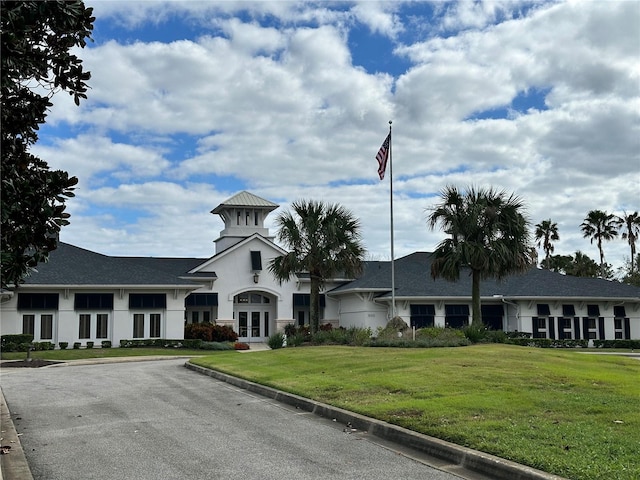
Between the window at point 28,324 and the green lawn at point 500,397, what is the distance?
2092 centimetres

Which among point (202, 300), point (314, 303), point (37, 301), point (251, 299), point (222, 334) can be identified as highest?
point (251, 299)

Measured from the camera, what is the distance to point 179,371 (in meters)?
23.5

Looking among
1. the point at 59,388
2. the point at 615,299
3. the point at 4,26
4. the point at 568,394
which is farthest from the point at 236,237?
the point at 4,26

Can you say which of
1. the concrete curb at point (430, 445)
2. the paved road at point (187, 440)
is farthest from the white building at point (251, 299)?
the concrete curb at point (430, 445)

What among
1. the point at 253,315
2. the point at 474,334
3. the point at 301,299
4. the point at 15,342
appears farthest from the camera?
the point at 253,315

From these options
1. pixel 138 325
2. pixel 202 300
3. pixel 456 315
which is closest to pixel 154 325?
pixel 138 325

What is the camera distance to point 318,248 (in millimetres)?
32719

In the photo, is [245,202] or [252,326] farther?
[245,202]

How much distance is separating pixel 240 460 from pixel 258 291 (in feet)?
125

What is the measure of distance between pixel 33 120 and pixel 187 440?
5.00 metres

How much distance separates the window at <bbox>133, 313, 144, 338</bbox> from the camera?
40969mm

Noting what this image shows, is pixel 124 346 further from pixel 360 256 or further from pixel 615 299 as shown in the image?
pixel 615 299

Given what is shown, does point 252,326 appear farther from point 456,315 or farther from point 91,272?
point 456,315

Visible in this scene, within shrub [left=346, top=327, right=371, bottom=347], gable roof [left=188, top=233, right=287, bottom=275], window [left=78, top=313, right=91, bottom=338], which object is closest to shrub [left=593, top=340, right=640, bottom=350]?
shrub [left=346, top=327, right=371, bottom=347]
